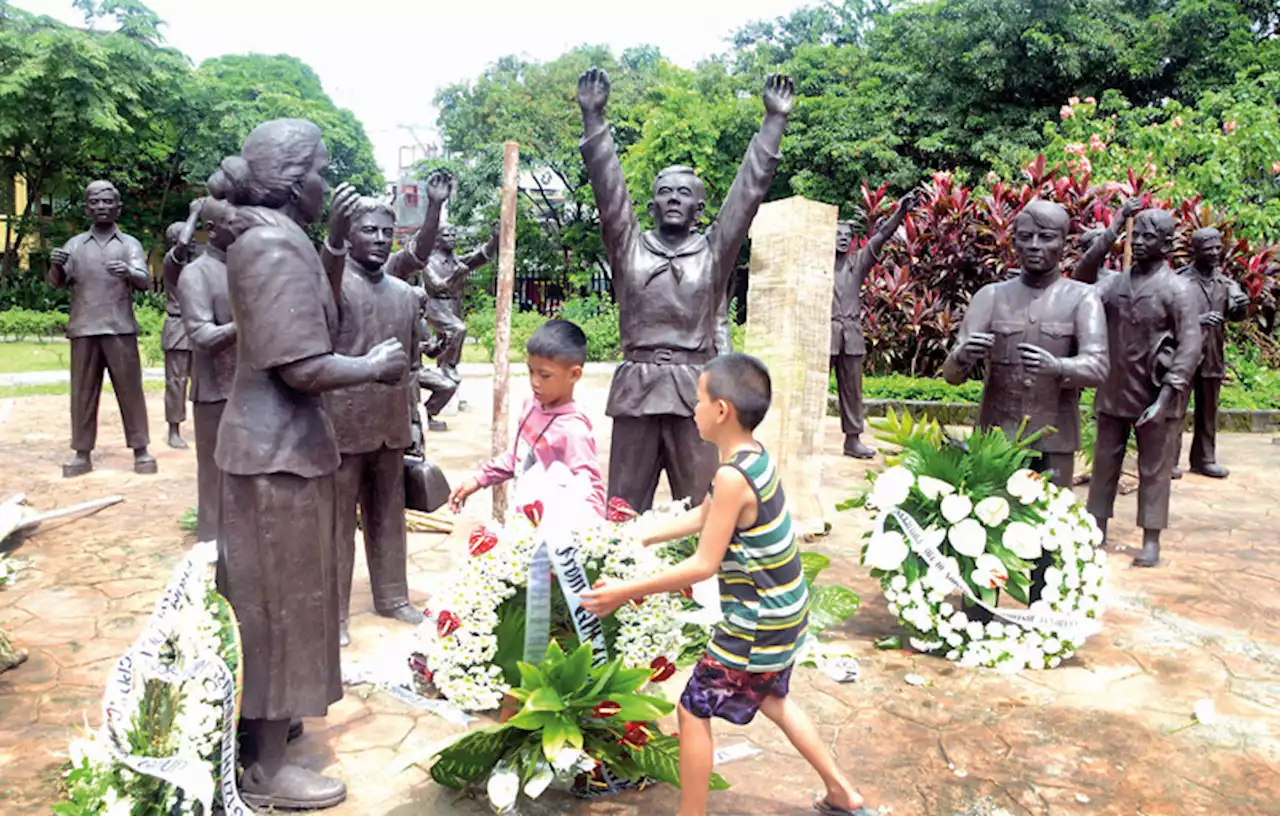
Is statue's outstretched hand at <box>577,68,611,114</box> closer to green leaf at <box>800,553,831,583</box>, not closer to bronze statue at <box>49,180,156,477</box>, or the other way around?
green leaf at <box>800,553,831,583</box>

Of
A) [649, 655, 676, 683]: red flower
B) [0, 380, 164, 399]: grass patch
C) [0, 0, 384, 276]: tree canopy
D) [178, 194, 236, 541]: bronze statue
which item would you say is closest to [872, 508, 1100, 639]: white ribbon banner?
[649, 655, 676, 683]: red flower

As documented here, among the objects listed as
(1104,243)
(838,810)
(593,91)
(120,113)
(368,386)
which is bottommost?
(838,810)

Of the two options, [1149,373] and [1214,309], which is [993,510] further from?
[1214,309]

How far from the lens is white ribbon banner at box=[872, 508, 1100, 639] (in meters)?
4.54

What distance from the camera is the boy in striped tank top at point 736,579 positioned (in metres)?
2.86

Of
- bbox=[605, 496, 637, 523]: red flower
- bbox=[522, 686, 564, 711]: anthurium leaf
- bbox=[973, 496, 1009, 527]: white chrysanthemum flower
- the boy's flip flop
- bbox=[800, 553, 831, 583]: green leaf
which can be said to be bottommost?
the boy's flip flop

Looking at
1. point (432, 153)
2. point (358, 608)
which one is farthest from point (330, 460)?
point (432, 153)

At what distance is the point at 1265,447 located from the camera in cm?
1084

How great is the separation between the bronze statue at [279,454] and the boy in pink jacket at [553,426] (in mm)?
608

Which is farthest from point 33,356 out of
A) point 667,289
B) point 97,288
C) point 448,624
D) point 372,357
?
point 448,624

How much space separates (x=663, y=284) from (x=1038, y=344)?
1.90 metres

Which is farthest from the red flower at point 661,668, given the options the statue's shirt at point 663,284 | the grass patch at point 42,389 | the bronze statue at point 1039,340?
the grass patch at point 42,389

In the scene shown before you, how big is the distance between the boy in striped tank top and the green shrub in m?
21.6

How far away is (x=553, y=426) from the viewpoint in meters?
3.76
